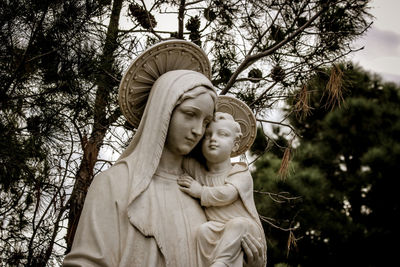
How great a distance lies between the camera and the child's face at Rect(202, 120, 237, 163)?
3.61m

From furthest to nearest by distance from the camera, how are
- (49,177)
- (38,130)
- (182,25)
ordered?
(182,25), (49,177), (38,130)

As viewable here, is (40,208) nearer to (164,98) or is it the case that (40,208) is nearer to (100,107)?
(100,107)

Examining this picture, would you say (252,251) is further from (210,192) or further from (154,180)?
(154,180)

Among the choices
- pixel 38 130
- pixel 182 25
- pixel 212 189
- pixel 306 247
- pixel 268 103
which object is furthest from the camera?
pixel 306 247

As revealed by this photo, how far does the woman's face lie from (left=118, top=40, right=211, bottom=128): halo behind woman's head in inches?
14.1

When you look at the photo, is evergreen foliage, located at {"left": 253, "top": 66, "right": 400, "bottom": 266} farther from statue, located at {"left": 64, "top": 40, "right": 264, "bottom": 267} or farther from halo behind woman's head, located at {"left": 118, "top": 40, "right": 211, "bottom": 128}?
statue, located at {"left": 64, "top": 40, "right": 264, "bottom": 267}

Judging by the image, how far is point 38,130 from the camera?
5742 mm

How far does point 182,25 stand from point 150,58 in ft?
10.4

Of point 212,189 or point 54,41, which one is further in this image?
point 54,41

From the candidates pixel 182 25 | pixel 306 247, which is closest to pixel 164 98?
pixel 182 25

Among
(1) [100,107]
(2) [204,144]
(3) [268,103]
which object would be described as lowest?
(2) [204,144]

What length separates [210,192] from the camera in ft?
11.5

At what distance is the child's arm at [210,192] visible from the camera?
11.3ft

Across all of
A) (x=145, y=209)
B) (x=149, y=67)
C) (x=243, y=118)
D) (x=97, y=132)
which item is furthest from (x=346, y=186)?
(x=145, y=209)
